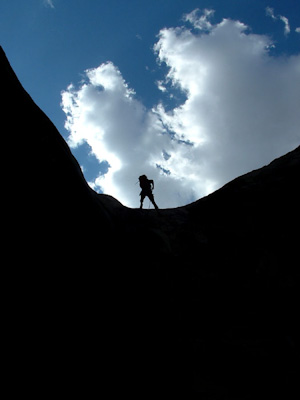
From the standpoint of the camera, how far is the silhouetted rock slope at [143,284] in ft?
23.2

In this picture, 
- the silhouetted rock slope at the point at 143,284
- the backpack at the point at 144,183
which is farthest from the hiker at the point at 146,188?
the silhouetted rock slope at the point at 143,284

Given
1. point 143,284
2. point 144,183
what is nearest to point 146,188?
point 144,183

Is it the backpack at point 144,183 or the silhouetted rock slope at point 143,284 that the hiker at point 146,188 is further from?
the silhouetted rock slope at point 143,284

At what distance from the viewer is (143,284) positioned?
34.3 ft

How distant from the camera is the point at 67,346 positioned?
7.54m

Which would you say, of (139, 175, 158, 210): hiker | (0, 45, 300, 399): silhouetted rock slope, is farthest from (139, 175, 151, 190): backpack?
(0, 45, 300, 399): silhouetted rock slope

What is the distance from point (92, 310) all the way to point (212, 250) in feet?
23.2

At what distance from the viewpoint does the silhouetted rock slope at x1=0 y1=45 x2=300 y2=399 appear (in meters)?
7.07

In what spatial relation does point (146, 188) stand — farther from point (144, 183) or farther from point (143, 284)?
point (143, 284)

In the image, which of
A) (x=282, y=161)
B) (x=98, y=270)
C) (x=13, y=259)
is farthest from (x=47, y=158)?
(x=282, y=161)

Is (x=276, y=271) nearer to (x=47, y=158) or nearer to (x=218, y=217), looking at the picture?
(x=218, y=217)

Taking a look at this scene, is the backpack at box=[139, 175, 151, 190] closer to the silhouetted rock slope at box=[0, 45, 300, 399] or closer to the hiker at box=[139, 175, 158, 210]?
the hiker at box=[139, 175, 158, 210]

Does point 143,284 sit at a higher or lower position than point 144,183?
lower

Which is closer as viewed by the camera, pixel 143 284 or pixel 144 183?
pixel 143 284
